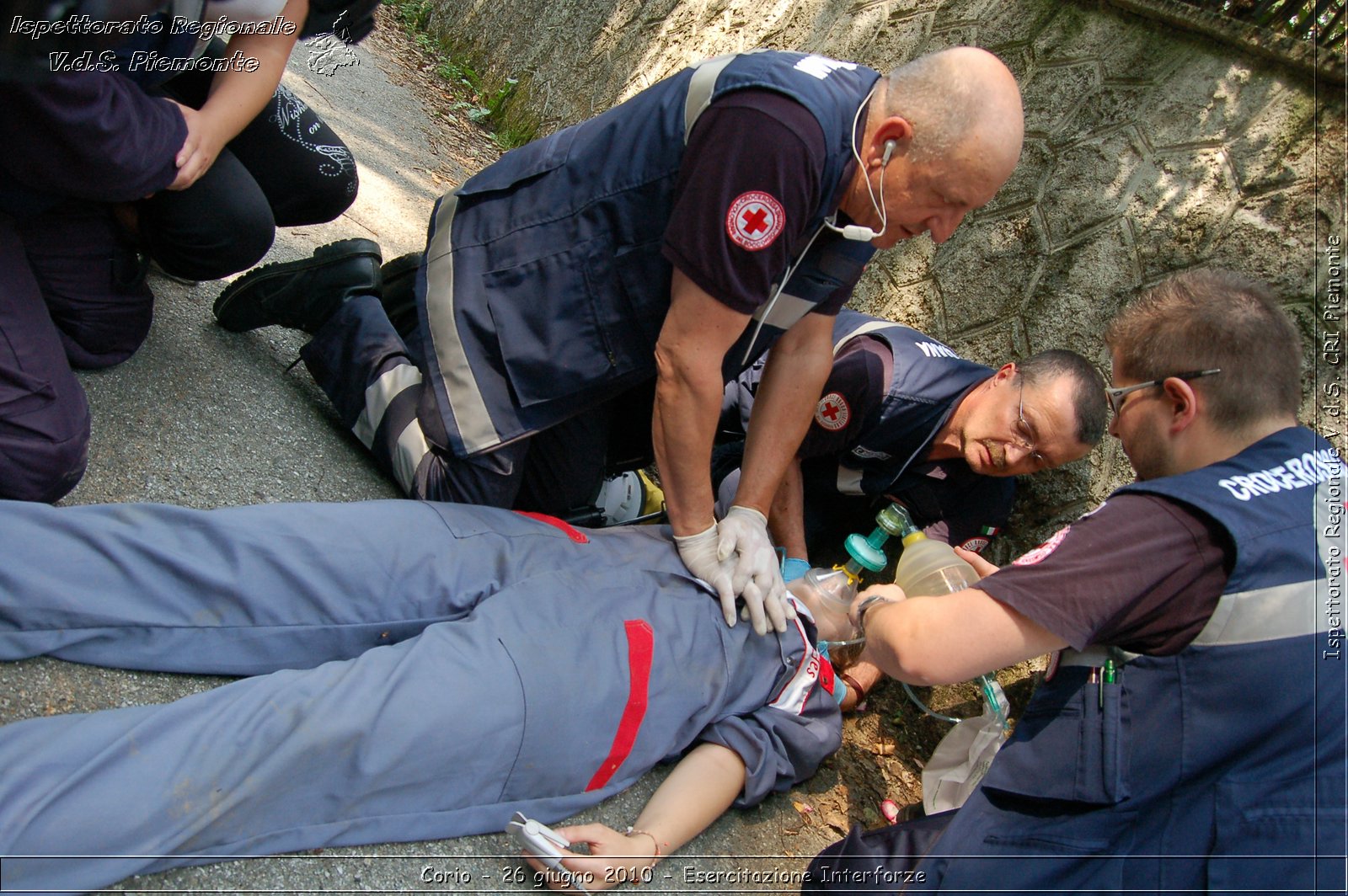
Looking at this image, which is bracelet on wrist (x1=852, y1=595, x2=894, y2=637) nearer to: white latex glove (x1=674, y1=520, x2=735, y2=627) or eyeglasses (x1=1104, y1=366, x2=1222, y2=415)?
white latex glove (x1=674, y1=520, x2=735, y2=627)

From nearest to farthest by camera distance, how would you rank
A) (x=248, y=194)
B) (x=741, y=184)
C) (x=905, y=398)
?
(x=741, y=184) < (x=248, y=194) < (x=905, y=398)

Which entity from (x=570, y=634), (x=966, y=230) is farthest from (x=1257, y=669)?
(x=966, y=230)

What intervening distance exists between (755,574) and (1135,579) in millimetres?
873

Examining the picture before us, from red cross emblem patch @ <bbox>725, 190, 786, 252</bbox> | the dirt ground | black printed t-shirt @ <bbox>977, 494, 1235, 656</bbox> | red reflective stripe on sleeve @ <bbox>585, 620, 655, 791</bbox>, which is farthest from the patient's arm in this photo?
red cross emblem patch @ <bbox>725, 190, 786, 252</bbox>

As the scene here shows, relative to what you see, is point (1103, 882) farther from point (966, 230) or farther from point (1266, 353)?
point (966, 230)

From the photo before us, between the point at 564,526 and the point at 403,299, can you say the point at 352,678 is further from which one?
the point at 403,299

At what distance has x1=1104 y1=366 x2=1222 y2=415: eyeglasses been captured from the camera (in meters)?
1.92

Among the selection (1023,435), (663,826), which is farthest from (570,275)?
(1023,435)

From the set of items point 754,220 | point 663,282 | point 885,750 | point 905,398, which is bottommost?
point 885,750

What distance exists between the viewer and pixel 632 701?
203 centimetres

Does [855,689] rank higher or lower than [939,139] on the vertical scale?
lower

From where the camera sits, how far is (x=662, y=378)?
85.6 inches

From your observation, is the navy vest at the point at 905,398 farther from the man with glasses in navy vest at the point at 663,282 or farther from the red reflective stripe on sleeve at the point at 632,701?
the red reflective stripe on sleeve at the point at 632,701

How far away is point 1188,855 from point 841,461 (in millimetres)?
1713
